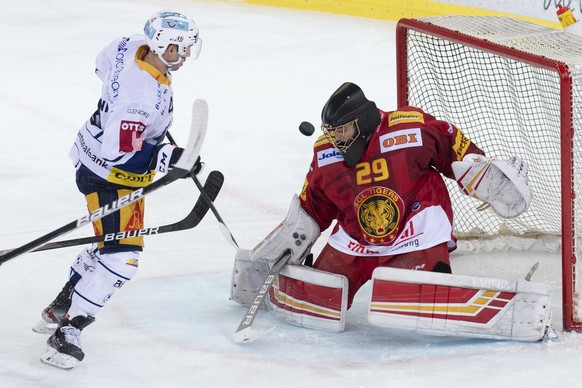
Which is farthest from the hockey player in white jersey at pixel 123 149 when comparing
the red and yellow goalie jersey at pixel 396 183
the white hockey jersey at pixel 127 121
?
the red and yellow goalie jersey at pixel 396 183

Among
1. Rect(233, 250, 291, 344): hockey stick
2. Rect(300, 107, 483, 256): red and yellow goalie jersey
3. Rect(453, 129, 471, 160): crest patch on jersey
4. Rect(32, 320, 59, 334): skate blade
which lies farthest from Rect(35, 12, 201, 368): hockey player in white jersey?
Rect(453, 129, 471, 160): crest patch on jersey

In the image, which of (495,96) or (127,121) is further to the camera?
(495,96)

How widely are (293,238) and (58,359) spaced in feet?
2.51

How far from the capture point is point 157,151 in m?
3.26

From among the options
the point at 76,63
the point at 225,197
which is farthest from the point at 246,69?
the point at 225,197

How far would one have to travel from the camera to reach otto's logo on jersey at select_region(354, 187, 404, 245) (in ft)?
11.3

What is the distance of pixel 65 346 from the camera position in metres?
3.19

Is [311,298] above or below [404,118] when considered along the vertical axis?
below

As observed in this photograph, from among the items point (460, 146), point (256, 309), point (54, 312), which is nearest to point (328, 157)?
point (460, 146)

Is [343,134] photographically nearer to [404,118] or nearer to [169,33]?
[404,118]

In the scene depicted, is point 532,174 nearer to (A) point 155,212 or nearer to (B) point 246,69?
(A) point 155,212

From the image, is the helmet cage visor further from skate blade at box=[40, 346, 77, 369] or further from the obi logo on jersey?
skate blade at box=[40, 346, 77, 369]

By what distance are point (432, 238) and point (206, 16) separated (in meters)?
4.85

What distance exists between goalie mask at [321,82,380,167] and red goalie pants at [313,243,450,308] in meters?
0.32
